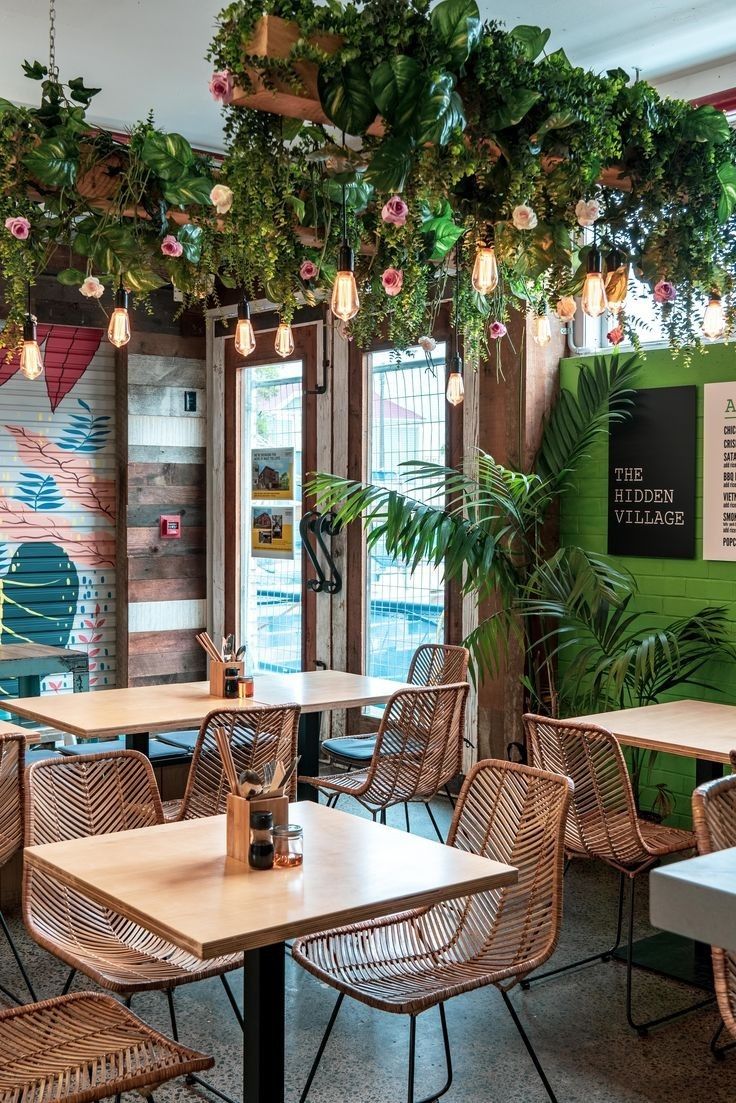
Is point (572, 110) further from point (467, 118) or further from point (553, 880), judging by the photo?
point (553, 880)

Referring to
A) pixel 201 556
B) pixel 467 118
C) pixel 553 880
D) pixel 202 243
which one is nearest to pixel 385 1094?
pixel 553 880

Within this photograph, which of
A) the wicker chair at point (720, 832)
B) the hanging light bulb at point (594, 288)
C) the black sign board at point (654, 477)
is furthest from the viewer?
the black sign board at point (654, 477)

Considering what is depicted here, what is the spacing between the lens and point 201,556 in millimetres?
8875

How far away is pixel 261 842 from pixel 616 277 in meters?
2.27

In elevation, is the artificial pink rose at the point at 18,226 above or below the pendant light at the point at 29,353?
above

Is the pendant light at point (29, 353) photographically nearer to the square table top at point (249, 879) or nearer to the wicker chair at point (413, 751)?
the wicker chair at point (413, 751)

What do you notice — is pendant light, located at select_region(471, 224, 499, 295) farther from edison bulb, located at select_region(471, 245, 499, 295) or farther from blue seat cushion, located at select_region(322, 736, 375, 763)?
blue seat cushion, located at select_region(322, 736, 375, 763)

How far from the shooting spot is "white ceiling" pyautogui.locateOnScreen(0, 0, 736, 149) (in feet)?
14.9

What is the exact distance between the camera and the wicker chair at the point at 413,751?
469 centimetres

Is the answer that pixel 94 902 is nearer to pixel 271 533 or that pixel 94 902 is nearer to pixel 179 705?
pixel 179 705

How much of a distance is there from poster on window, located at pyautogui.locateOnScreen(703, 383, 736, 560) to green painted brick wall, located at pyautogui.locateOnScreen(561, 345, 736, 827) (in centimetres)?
5

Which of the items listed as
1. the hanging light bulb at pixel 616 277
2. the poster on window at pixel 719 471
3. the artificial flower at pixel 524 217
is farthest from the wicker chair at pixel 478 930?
the poster on window at pixel 719 471

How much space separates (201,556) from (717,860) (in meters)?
7.89

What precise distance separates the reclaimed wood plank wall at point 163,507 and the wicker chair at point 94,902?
4.97m
